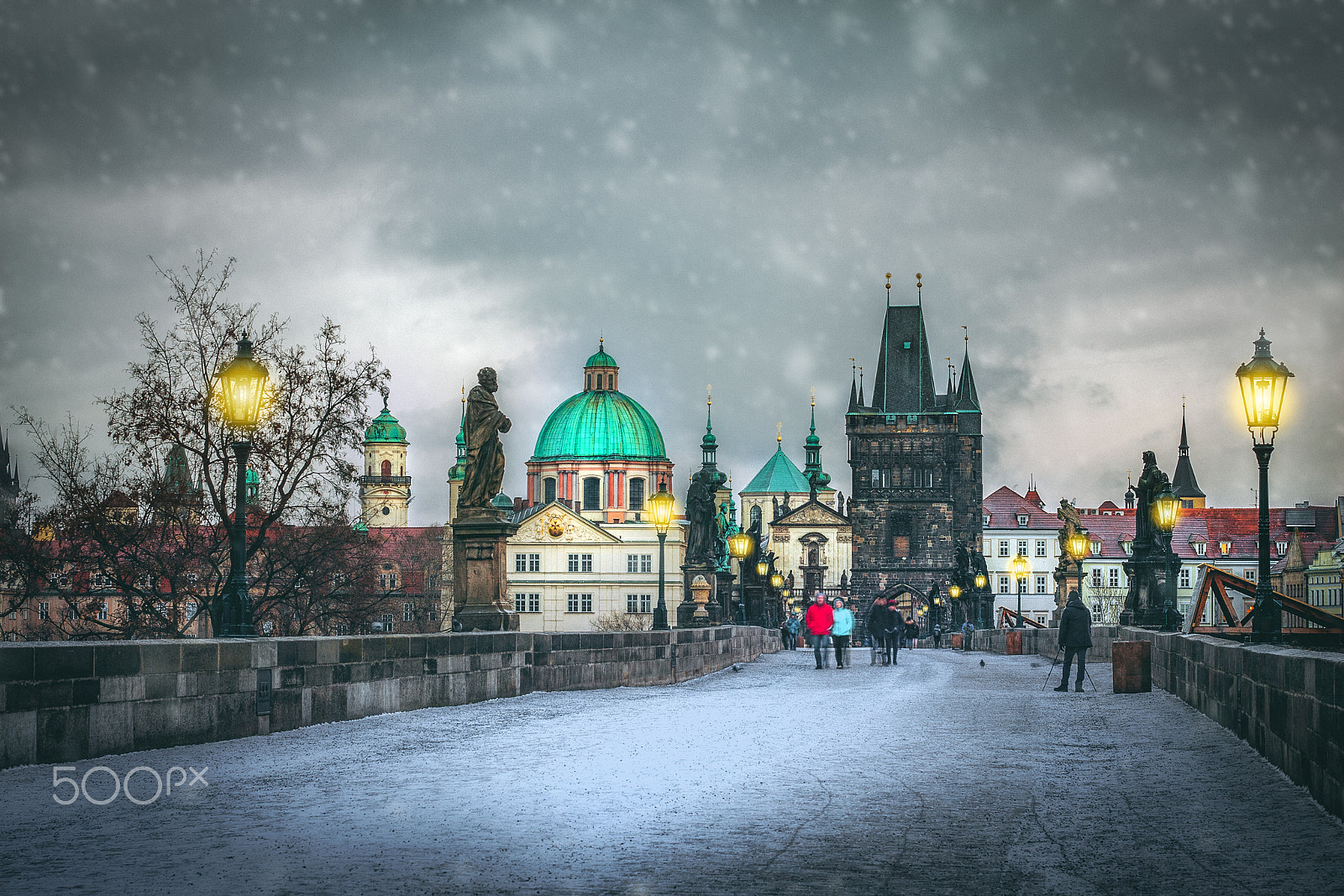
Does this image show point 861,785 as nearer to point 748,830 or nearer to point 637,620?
point 748,830

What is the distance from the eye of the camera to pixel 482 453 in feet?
62.5

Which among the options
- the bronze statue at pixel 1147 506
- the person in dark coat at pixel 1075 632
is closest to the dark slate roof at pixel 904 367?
the bronze statue at pixel 1147 506

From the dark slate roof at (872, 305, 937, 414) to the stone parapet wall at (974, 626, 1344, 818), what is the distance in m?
112

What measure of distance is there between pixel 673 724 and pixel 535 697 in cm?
412

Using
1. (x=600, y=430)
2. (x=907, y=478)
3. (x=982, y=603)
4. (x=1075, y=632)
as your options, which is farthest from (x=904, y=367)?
(x=1075, y=632)

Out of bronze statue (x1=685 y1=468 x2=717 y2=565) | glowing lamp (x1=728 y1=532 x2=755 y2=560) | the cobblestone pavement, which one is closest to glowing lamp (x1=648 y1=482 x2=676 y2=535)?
bronze statue (x1=685 y1=468 x2=717 y2=565)

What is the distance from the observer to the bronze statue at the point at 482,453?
1903cm

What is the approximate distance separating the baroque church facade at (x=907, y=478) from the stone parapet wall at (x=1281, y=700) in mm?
105172

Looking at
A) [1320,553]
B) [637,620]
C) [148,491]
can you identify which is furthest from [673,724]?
[637,620]

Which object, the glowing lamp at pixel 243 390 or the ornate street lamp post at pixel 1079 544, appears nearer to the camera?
the glowing lamp at pixel 243 390

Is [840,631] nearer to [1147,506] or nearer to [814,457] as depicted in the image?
[1147,506]

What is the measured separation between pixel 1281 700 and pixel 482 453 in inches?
466

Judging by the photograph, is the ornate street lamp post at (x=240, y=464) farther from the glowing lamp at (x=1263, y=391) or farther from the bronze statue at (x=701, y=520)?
the bronze statue at (x=701, y=520)

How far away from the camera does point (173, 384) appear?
100ft
